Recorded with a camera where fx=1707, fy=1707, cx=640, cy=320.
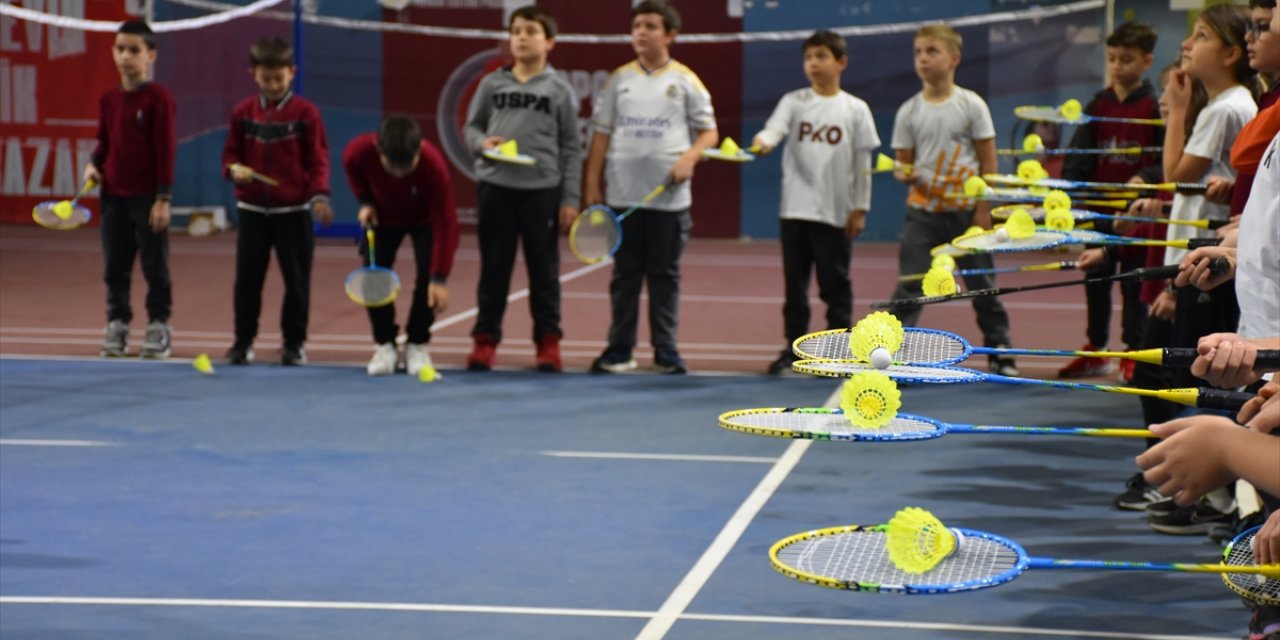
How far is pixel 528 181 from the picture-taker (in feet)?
33.2

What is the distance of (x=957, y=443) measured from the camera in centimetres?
820

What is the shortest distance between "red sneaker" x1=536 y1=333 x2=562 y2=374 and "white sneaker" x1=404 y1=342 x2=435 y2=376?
0.67 metres

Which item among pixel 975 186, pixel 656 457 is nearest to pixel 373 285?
pixel 656 457

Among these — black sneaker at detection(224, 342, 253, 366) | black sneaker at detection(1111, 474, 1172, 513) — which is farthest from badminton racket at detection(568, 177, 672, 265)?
black sneaker at detection(1111, 474, 1172, 513)

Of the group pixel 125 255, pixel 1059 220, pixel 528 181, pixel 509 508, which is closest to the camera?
pixel 1059 220

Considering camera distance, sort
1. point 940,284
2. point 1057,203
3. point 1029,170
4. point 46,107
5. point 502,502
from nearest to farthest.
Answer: point 940,284 → point 1057,203 → point 502,502 → point 1029,170 → point 46,107

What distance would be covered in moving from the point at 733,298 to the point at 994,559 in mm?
10660

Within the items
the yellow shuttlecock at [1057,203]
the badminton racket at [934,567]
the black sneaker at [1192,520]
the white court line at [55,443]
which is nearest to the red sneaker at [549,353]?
the white court line at [55,443]

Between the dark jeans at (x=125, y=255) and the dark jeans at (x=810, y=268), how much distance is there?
3837mm

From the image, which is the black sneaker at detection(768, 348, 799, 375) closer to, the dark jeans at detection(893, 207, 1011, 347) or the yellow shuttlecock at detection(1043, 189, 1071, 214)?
the dark jeans at detection(893, 207, 1011, 347)

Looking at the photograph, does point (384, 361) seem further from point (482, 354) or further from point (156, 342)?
point (156, 342)

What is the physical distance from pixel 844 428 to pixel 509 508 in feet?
11.3

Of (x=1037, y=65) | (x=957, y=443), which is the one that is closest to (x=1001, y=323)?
(x=957, y=443)

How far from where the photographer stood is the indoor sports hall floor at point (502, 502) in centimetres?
532
